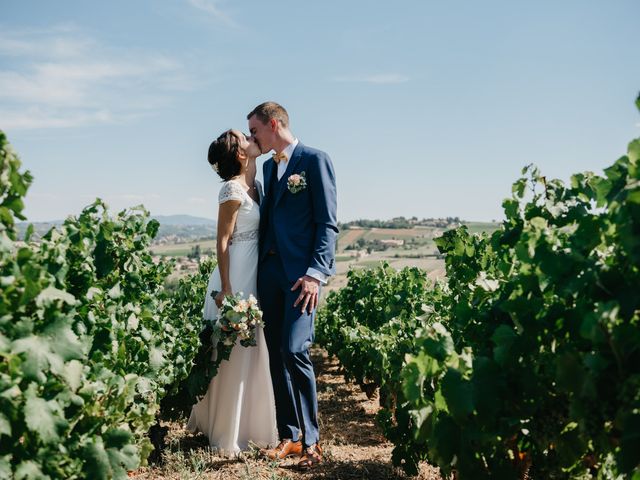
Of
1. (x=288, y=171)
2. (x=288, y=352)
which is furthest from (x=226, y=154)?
(x=288, y=352)

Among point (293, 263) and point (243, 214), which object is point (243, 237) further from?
point (293, 263)

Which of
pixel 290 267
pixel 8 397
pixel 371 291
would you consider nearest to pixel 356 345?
pixel 371 291

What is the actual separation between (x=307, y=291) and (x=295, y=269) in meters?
→ 0.23

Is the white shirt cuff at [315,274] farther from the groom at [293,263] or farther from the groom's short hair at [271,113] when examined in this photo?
the groom's short hair at [271,113]

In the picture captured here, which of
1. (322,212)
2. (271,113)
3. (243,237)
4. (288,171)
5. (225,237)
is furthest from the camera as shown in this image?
(243,237)

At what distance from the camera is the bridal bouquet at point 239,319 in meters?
4.29

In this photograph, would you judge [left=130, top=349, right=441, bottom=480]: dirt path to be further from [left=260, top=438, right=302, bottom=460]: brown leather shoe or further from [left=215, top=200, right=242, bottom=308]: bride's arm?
[left=215, top=200, right=242, bottom=308]: bride's arm

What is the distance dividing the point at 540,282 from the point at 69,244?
232cm

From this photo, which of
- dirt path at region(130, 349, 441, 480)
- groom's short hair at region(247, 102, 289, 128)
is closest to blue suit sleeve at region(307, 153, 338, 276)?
groom's short hair at region(247, 102, 289, 128)

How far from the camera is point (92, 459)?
236cm

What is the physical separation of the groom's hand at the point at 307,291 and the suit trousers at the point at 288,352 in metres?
0.06

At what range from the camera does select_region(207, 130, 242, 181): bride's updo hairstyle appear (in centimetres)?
466

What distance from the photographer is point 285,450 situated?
167 inches

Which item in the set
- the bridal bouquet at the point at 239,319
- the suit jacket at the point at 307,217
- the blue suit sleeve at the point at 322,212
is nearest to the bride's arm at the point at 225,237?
the bridal bouquet at the point at 239,319
